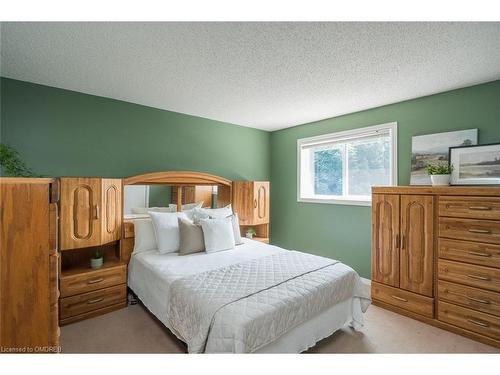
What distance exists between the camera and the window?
3192 millimetres

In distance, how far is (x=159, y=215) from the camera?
2.80 m

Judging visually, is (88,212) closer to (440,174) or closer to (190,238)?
(190,238)

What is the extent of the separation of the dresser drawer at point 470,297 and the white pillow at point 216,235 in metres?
2.14

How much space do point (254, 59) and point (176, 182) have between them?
1.96 meters

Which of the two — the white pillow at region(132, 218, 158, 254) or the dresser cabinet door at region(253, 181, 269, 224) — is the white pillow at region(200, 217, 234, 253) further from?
the dresser cabinet door at region(253, 181, 269, 224)

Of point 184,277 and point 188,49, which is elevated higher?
point 188,49

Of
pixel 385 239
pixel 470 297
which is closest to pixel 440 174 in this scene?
pixel 385 239

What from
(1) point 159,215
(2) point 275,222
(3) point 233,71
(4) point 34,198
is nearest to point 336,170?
(2) point 275,222

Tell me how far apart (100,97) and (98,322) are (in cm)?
241

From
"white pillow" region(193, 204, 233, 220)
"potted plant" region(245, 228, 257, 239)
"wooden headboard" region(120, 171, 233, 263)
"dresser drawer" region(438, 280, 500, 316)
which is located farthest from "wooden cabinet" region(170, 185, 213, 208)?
"dresser drawer" region(438, 280, 500, 316)

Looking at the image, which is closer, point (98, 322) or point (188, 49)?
point (188, 49)

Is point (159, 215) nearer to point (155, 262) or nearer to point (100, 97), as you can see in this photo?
point (155, 262)

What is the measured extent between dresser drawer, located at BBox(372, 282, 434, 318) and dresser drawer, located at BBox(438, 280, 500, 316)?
Result: 0.50 ft

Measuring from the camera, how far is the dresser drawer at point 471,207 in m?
2.01
